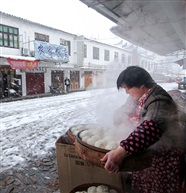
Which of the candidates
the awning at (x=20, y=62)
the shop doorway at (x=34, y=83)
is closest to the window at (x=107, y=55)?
Answer: the shop doorway at (x=34, y=83)

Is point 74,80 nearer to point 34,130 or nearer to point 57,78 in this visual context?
point 57,78

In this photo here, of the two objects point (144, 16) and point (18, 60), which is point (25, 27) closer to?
point (18, 60)

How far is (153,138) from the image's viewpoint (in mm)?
1235

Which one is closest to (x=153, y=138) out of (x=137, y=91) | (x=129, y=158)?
(x=129, y=158)

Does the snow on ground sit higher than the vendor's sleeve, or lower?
lower

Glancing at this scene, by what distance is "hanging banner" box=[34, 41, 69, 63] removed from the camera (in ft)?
50.8

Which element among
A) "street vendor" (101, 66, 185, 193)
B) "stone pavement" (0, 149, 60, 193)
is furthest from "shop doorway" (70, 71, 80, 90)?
"street vendor" (101, 66, 185, 193)

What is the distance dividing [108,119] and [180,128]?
4.10 ft

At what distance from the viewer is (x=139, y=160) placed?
1.28 m

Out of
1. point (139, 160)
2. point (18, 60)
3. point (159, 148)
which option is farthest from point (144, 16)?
point (18, 60)

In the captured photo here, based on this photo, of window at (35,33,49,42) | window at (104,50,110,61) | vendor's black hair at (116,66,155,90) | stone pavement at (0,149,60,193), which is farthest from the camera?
window at (104,50,110,61)

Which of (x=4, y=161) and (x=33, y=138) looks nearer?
(x=4, y=161)

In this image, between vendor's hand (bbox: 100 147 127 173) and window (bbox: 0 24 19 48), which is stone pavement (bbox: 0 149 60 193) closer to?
vendor's hand (bbox: 100 147 127 173)

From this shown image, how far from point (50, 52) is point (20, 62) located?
11.1 feet
